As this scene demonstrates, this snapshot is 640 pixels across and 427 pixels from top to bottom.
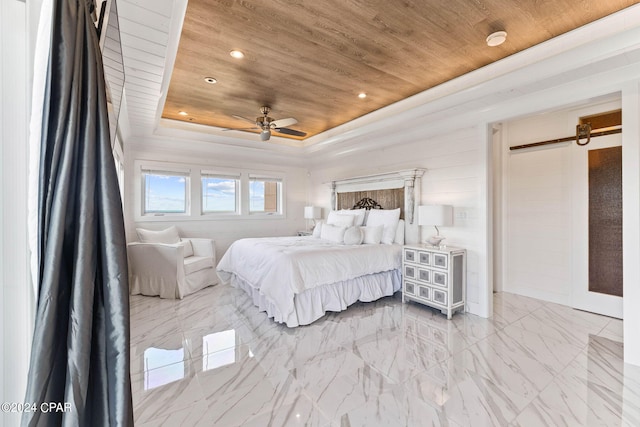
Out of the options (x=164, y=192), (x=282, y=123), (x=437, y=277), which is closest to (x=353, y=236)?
(x=437, y=277)

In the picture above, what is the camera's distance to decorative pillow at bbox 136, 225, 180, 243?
14.8ft

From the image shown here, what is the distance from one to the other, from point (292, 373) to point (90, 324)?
1737 millimetres

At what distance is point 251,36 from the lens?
245 cm

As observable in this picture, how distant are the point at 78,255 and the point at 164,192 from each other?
4.92 meters

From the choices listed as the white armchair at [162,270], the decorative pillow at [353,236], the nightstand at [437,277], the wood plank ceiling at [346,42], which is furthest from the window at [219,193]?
the nightstand at [437,277]

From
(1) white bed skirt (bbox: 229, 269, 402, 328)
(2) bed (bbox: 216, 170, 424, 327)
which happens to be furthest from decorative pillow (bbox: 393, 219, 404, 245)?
(1) white bed skirt (bbox: 229, 269, 402, 328)

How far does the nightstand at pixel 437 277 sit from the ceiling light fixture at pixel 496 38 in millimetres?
2110

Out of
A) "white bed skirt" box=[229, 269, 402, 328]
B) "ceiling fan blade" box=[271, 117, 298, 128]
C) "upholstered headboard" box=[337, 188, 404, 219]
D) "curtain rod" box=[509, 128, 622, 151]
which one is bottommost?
"white bed skirt" box=[229, 269, 402, 328]

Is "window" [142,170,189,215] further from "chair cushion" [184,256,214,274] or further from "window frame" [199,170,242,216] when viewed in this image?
"chair cushion" [184,256,214,274]

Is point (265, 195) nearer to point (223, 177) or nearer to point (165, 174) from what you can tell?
point (223, 177)

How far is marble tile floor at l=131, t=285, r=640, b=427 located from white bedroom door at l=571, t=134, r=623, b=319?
282mm

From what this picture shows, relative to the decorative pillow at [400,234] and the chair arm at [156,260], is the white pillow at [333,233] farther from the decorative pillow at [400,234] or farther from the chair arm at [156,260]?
the chair arm at [156,260]

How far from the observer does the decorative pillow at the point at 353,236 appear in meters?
4.11

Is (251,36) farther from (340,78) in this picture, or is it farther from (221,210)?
(221,210)
